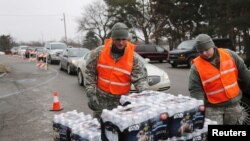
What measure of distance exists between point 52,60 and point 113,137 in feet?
104

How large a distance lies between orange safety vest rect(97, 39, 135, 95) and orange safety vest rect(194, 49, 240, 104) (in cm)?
81

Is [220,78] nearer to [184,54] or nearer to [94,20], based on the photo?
[184,54]

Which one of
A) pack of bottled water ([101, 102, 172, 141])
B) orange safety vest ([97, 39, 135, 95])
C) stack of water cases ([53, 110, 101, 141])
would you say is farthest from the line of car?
pack of bottled water ([101, 102, 172, 141])

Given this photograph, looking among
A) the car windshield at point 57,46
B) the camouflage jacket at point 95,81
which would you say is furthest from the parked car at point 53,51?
the camouflage jacket at point 95,81

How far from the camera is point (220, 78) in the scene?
4.75 metres

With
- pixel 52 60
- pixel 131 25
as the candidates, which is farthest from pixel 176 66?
pixel 131 25

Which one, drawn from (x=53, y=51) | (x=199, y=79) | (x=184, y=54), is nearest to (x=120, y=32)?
(x=199, y=79)

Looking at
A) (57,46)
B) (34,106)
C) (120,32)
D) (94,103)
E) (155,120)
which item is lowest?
(34,106)

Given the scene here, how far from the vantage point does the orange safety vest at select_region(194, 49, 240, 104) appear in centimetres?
475

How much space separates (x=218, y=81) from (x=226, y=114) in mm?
455

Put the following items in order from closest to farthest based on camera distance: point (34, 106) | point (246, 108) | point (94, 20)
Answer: point (246, 108) < point (34, 106) < point (94, 20)

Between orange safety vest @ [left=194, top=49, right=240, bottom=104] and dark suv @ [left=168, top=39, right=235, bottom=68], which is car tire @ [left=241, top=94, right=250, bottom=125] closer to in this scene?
orange safety vest @ [left=194, top=49, right=240, bottom=104]

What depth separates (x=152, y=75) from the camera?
12.0 metres

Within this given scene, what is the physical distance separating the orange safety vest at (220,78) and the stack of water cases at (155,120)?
1006 millimetres
